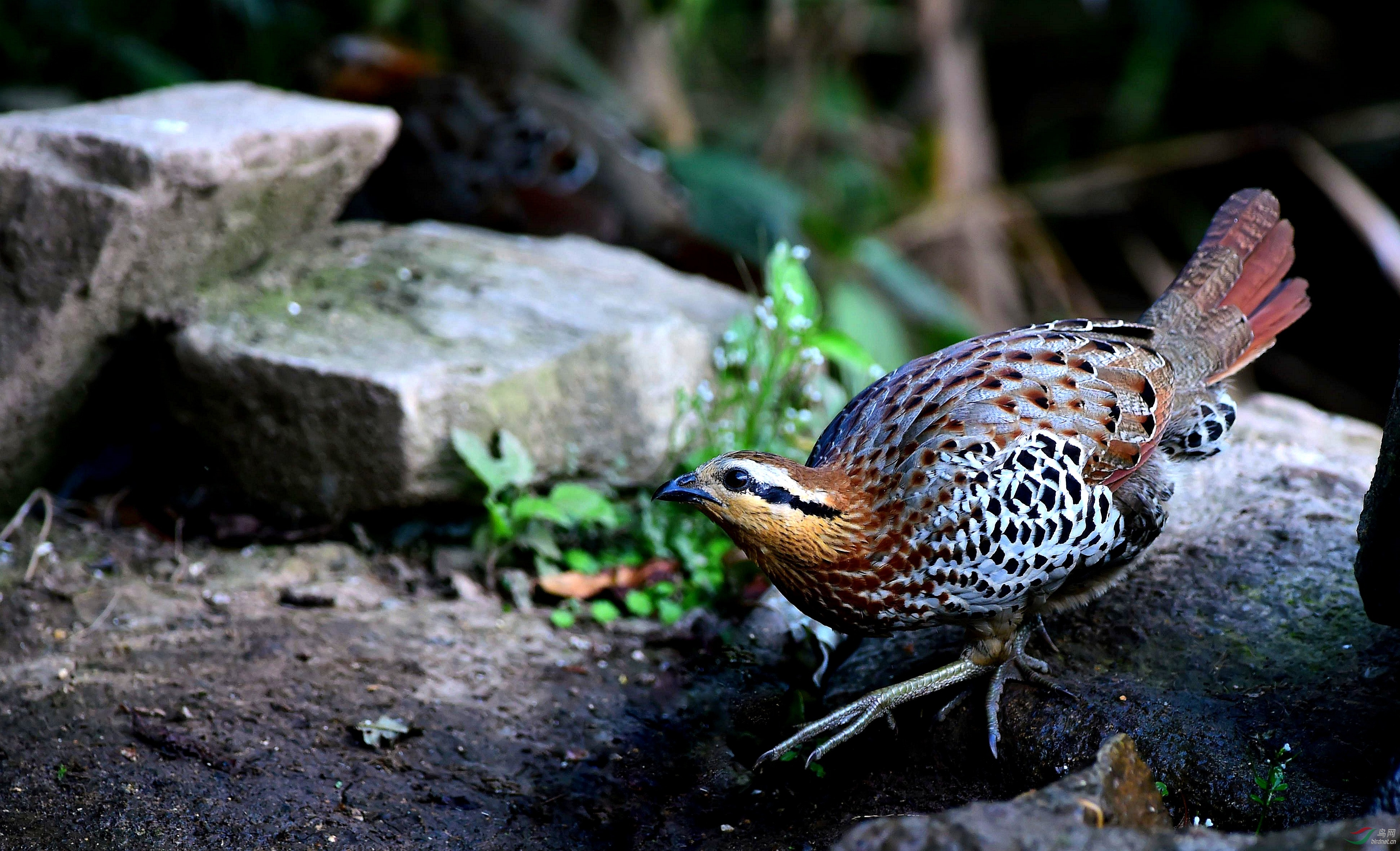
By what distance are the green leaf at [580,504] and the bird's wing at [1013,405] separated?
1060 millimetres

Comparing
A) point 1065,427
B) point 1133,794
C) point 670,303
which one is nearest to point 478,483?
point 670,303

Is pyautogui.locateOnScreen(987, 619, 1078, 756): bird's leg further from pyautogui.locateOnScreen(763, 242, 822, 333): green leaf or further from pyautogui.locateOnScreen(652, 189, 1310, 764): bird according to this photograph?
pyautogui.locateOnScreen(763, 242, 822, 333): green leaf

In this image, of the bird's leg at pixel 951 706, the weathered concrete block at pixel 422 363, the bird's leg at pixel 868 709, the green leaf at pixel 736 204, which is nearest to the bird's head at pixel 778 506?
the bird's leg at pixel 868 709

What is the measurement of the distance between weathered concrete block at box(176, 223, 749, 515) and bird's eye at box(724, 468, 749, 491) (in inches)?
54.5

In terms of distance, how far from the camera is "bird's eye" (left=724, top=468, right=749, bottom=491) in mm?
3133

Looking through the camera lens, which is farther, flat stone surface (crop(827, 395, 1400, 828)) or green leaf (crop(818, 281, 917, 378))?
green leaf (crop(818, 281, 917, 378))

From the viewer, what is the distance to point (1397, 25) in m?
9.40

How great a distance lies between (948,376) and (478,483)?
1800 millimetres

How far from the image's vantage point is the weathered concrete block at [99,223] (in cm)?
400

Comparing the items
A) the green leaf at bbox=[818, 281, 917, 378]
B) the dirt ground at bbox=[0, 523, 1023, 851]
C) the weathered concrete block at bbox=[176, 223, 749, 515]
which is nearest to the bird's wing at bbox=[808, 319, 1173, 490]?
the dirt ground at bbox=[0, 523, 1023, 851]

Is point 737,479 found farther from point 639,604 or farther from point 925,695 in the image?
point 639,604

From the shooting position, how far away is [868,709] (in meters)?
3.28

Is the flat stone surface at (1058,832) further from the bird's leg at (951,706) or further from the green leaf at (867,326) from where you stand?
the green leaf at (867,326)

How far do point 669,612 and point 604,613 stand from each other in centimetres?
23
